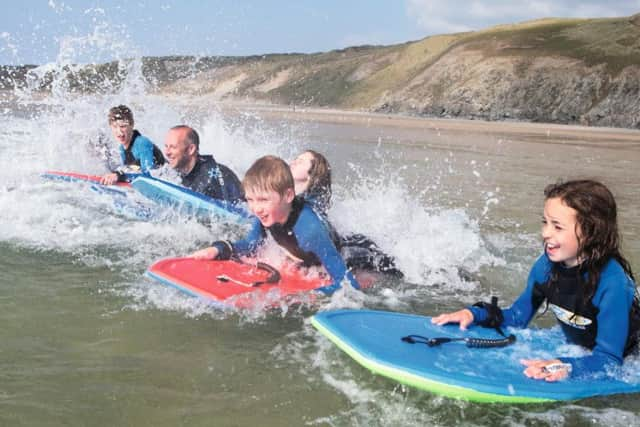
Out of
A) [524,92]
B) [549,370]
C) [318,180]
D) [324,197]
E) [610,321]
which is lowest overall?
[549,370]

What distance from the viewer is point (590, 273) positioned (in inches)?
141

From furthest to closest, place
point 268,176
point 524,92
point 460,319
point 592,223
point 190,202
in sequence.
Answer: point 524,92 → point 190,202 → point 268,176 → point 460,319 → point 592,223

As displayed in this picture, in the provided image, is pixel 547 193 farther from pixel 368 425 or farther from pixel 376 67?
pixel 376 67

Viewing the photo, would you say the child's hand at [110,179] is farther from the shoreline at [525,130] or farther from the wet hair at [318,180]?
the shoreline at [525,130]

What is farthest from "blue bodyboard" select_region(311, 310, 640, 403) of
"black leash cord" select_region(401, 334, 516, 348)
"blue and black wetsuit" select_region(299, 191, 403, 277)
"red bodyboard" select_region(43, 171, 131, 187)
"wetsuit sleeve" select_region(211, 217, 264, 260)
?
"red bodyboard" select_region(43, 171, 131, 187)

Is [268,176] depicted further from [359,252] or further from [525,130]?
[525,130]

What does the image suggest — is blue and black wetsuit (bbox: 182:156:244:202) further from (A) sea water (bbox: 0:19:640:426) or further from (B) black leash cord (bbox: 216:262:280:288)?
(B) black leash cord (bbox: 216:262:280:288)

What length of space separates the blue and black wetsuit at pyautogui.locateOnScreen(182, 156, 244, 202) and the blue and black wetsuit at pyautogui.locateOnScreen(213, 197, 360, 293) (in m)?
2.59

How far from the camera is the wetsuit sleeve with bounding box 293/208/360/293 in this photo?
486cm

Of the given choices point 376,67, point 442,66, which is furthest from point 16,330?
point 376,67

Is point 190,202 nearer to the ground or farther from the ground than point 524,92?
nearer to the ground

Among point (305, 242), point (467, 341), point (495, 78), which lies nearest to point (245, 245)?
point (305, 242)

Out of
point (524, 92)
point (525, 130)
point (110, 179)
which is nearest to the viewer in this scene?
point (110, 179)

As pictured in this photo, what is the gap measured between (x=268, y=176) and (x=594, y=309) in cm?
235
